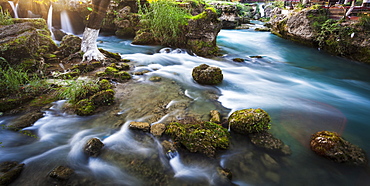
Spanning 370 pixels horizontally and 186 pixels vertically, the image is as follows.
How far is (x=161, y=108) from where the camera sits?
→ 4.23 meters

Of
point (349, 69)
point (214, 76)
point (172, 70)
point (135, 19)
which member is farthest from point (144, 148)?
point (135, 19)

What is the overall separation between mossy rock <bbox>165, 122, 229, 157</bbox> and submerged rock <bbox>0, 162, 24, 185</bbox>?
7.33 feet

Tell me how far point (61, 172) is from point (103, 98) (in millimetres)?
2039

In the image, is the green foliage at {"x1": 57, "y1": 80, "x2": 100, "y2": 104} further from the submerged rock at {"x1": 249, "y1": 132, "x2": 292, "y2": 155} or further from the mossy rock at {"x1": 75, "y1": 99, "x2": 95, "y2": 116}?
the submerged rock at {"x1": 249, "y1": 132, "x2": 292, "y2": 155}

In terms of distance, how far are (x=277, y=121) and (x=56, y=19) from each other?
17649mm

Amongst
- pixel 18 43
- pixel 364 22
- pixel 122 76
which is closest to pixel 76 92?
pixel 122 76

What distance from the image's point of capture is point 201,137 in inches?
119

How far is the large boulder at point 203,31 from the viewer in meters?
9.09

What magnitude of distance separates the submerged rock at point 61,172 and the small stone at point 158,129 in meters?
1.40

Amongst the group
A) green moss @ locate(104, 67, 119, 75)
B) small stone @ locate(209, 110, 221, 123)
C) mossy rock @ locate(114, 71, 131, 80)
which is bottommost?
small stone @ locate(209, 110, 221, 123)

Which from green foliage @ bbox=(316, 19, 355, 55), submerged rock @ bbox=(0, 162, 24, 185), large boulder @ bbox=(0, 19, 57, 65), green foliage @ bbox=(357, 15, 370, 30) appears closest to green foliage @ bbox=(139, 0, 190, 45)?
large boulder @ bbox=(0, 19, 57, 65)

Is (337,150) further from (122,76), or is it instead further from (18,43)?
(18,43)

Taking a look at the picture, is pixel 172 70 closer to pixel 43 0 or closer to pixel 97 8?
pixel 97 8

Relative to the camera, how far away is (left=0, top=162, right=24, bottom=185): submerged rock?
88.8 inches
